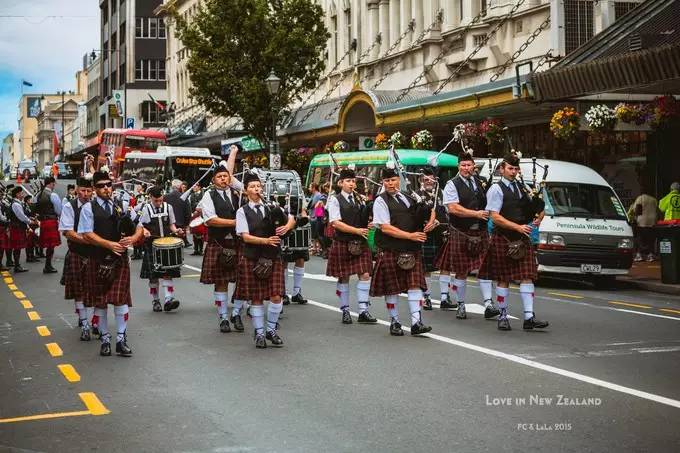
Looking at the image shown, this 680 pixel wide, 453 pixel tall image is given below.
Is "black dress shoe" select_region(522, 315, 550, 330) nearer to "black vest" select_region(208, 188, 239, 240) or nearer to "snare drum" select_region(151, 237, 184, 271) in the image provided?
"black vest" select_region(208, 188, 239, 240)

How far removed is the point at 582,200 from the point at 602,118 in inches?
122

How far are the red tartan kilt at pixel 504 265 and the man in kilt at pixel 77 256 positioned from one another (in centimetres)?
475

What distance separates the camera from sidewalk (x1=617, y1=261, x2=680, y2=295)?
64.0 ft

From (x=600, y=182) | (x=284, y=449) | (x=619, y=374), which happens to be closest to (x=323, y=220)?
(x=600, y=182)

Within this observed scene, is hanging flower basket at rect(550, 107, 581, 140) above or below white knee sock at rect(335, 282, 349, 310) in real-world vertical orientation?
above

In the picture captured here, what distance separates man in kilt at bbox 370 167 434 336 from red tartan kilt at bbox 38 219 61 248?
44.3ft

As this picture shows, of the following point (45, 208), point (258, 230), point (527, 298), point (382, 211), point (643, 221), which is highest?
point (45, 208)

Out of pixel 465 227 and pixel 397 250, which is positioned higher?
pixel 465 227

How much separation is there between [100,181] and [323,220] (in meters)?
16.9

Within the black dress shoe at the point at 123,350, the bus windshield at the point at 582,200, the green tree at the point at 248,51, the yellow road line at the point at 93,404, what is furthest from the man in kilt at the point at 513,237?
the green tree at the point at 248,51

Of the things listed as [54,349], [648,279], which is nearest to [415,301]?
[54,349]

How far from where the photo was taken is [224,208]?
13.5 meters

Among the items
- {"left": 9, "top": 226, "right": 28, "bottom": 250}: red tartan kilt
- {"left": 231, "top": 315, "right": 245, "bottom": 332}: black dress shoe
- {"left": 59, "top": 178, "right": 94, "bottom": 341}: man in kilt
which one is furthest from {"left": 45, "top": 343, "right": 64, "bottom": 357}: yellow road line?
{"left": 9, "top": 226, "right": 28, "bottom": 250}: red tartan kilt

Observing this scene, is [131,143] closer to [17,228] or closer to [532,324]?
[17,228]
